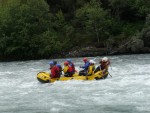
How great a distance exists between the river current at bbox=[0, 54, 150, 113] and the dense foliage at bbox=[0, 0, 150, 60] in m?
16.5

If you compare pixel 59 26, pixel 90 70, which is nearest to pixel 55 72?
pixel 90 70

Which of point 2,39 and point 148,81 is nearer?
point 148,81

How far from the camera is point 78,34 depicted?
52.0 m

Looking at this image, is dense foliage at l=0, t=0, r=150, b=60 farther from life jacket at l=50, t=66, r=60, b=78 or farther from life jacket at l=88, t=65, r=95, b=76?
life jacket at l=88, t=65, r=95, b=76

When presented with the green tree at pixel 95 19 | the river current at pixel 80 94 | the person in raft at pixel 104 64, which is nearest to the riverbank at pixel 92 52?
the green tree at pixel 95 19

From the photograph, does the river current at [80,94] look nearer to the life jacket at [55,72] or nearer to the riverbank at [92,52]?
the life jacket at [55,72]

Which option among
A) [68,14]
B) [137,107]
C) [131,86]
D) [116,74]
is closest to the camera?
[137,107]

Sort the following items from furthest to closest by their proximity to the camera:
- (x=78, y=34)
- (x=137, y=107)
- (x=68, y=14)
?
(x=68, y=14)
(x=78, y=34)
(x=137, y=107)

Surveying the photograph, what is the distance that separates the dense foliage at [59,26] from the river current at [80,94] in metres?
16.5

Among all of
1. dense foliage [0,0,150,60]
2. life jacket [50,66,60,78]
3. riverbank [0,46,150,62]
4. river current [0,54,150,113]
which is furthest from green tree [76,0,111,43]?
life jacket [50,66,60,78]

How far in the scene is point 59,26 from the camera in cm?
5166

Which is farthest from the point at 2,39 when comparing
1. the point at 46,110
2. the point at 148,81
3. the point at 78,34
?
the point at 46,110

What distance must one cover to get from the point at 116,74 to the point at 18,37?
20.4 meters

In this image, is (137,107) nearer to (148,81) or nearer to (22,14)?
(148,81)
